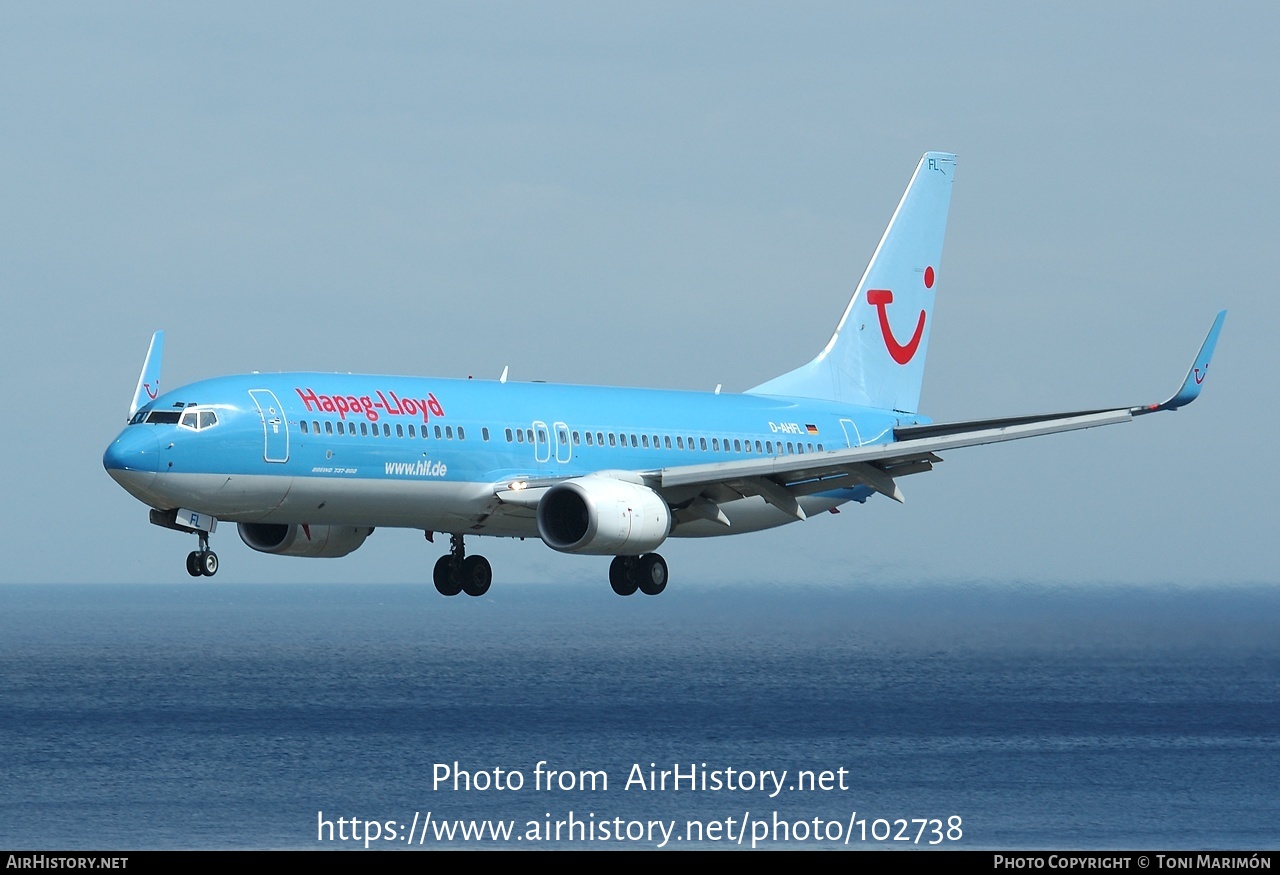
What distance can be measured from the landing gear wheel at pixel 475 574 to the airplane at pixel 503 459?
53 mm

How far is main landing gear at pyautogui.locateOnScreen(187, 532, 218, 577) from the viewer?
128 ft

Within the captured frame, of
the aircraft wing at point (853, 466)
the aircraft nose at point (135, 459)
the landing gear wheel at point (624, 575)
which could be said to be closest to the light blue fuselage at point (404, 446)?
the aircraft nose at point (135, 459)

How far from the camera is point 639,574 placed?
157 feet

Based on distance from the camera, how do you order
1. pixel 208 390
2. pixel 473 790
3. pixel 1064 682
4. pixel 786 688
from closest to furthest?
1. pixel 208 390
2. pixel 473 790
3. pixel 786 688
4. pixel 1064 682

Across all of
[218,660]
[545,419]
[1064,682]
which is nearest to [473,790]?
[545,419]

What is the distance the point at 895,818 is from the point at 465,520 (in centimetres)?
4169

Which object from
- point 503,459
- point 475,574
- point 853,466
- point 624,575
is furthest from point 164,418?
point 853,466

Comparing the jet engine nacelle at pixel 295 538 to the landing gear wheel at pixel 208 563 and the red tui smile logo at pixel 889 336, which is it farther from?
the red tui smile logo at pixel 889 336

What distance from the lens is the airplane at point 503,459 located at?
39.8 meters

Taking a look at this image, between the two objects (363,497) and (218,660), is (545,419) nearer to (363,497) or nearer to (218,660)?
(363,497)

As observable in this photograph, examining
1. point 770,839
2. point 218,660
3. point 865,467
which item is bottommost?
point 865,467

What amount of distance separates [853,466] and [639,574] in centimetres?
661

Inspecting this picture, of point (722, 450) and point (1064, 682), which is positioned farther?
point (1064, 682)

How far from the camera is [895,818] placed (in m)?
79.9
